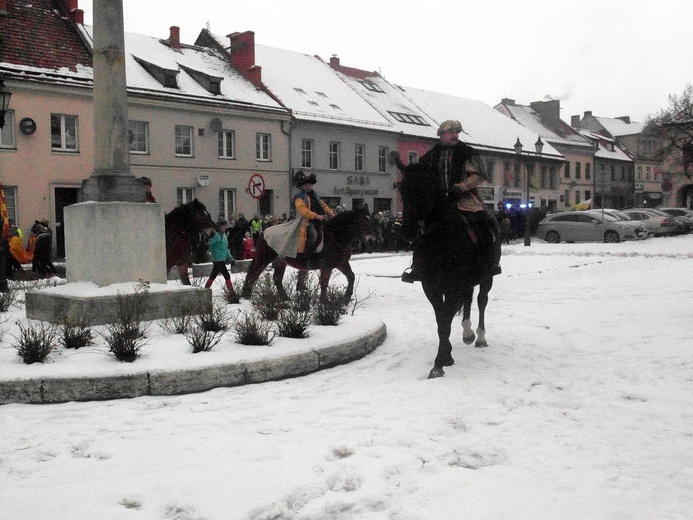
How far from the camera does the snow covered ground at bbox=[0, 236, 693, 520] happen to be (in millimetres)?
3721

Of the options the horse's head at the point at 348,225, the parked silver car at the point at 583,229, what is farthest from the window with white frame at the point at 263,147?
the horse's head at the point at 348,225

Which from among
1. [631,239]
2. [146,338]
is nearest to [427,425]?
[146,338]

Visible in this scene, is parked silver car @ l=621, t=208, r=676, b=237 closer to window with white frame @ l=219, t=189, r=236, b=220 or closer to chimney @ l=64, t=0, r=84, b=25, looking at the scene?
window with white frame @ l=219, t=189, r=236, b=220

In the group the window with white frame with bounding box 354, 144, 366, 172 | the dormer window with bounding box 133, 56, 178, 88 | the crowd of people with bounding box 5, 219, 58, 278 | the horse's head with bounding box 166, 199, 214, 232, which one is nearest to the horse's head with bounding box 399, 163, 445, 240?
the horse's head with bounding box 166, 199, 214, 232

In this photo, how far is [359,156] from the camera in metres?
40.8

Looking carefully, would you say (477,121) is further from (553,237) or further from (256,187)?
(256,187)

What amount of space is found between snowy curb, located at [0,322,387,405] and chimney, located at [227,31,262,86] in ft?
105

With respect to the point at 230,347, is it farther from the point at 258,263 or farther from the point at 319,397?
the point at 258,263

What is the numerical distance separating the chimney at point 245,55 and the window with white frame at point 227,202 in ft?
21.9

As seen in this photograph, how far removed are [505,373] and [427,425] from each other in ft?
6.24

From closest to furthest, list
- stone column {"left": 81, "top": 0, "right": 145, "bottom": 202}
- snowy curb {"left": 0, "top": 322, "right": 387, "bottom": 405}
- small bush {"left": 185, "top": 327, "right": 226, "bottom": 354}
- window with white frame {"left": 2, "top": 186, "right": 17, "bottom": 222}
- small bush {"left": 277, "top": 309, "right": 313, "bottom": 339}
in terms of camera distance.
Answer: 1. snowy curb {"left": 0, "top": 322, "right": 387, "bottom": 405}
2. small bush {"left": 185, "top": 327, "right": 226, "bottom": 354}
3. small bush {"left": 277, "top": 309, "right": 313, "bottom": 339}
4. stone column {"left": 81, "top": 0, "right": 145, "bottom": 202}
5. window with white frame {"left": 2, "top": 186, "right": 17, "bottom": 222}

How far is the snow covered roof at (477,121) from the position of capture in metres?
49.6

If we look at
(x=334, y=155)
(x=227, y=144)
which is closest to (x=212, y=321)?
(x=227, y=144)

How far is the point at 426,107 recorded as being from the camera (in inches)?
1944
